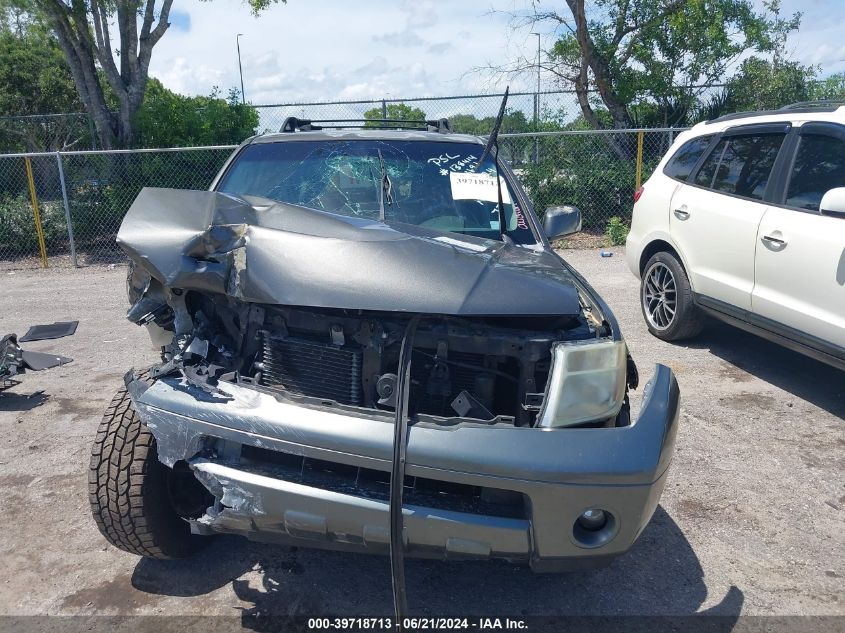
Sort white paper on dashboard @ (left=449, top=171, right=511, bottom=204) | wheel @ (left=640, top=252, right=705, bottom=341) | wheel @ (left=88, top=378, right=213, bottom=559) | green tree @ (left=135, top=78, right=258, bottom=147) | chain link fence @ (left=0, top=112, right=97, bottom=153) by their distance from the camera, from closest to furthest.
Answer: wheel @ (left=88, top=378, right=213, bottom=559) < white paper on dashboard @ (left=449, top=171, right=511, bottom=204) < wheel @ (left=640, top=252, right=705, bottom=341) < green tree @ (left=135, top=78, right=258, bottom=147) < chain link fence @ (left=0, top=112, right=97, bottom=153)

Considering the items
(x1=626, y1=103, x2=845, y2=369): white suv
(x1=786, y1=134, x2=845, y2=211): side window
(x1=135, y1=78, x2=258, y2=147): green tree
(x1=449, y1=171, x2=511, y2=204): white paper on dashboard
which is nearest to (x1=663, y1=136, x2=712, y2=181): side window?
(x1=626, y1=103, x2=845, y2=369): white suv

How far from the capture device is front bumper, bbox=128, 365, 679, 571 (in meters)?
2.20

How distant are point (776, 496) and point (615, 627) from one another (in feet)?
4.93

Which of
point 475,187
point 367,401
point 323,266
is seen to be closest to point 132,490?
point 367,401

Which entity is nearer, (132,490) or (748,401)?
(132,490)

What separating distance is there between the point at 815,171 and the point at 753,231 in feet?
1.82

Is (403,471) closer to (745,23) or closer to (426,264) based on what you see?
(426,264)

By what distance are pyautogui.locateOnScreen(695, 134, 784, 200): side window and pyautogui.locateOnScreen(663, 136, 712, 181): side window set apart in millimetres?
155

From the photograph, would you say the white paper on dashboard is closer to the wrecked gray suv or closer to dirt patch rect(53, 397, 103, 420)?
the wrecked gray suv

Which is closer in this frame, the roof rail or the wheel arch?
the roof rail

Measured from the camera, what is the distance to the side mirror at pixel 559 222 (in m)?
3.93

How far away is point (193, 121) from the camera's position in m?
13.0

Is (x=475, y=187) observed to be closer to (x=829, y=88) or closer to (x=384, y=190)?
(x=384, y=190)

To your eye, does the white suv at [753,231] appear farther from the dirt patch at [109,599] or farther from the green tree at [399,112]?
the green tree at [399,112]
